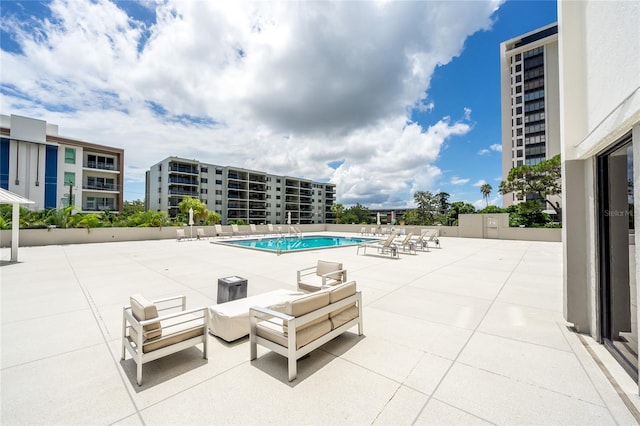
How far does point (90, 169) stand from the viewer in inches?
1206

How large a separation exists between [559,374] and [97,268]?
37.3 feet

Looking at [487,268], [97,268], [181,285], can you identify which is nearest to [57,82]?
[97,268]

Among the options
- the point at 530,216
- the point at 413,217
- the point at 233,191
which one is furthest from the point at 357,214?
the point at 530,216

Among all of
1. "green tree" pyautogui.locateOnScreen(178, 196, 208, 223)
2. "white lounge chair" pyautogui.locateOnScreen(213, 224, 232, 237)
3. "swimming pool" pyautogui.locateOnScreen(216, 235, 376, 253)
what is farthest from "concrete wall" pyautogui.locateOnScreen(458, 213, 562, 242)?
"green tree" pyautogui.locateOnScreen(178, 196, 208, 223)

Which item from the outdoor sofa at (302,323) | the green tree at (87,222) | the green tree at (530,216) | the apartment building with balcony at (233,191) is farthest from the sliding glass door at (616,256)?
the apartment building with balcony at (233,191)

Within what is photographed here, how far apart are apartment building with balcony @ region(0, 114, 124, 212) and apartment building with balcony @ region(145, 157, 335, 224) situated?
11.2m

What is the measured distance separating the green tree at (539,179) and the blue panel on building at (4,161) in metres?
54.7

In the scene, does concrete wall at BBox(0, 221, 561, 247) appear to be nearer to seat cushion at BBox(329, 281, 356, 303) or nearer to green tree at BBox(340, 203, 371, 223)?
seat cushion at BBox(329, 281, 356, 303)

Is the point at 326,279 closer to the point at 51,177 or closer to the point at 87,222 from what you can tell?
the point at 87,222

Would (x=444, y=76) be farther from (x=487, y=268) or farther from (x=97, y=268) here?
(x=97, y=268)

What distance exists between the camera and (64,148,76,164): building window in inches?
1149

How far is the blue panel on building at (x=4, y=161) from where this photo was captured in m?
25.9

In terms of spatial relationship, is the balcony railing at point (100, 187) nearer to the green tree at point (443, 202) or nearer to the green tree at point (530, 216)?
the green tree at point (530, 216)

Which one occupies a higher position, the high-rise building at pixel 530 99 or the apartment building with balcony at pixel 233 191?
the high-rise building at pixel 530 99
